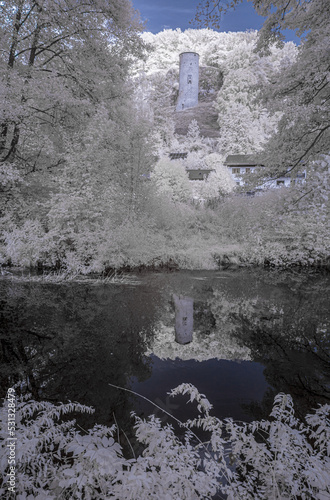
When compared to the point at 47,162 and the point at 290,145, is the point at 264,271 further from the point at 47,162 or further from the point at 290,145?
the point at 47,162

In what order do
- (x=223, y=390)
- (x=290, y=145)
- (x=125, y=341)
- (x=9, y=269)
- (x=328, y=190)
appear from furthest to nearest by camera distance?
(x=9, y=269)
(x=290, y=145)
(x=328, y=190)
(x=125, y=341)
(x=223, y=390)

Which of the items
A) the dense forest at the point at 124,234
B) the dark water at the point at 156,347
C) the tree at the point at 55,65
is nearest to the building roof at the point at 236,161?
Result: the dense forest at the point at 124,234

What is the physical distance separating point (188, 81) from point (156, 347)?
92710 millimetres

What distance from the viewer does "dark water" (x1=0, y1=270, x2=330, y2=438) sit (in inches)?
188

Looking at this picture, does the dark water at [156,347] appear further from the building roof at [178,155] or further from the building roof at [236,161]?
the building roof at [178,155]

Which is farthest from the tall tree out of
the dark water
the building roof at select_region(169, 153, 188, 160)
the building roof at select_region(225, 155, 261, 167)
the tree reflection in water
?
the building roof at select_region(169, 153, 188, 160)

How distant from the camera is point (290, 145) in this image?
7746 mm

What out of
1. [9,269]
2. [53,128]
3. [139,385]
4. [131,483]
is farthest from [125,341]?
[53,128]

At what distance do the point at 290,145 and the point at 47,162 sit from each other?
10231mm

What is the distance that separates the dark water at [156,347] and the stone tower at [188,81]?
85.8 meters

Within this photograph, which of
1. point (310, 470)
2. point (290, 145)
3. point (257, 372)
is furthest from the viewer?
point (290, 145)

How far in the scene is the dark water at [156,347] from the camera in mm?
4770

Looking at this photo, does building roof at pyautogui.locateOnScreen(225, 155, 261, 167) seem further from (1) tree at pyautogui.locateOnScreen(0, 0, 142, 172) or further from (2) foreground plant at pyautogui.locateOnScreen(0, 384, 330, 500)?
(2) foreground plant at pyautogui.locateOnScreen(0, 384, 330, 500)

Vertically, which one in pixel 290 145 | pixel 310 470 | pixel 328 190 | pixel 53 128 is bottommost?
pixel 310 470
